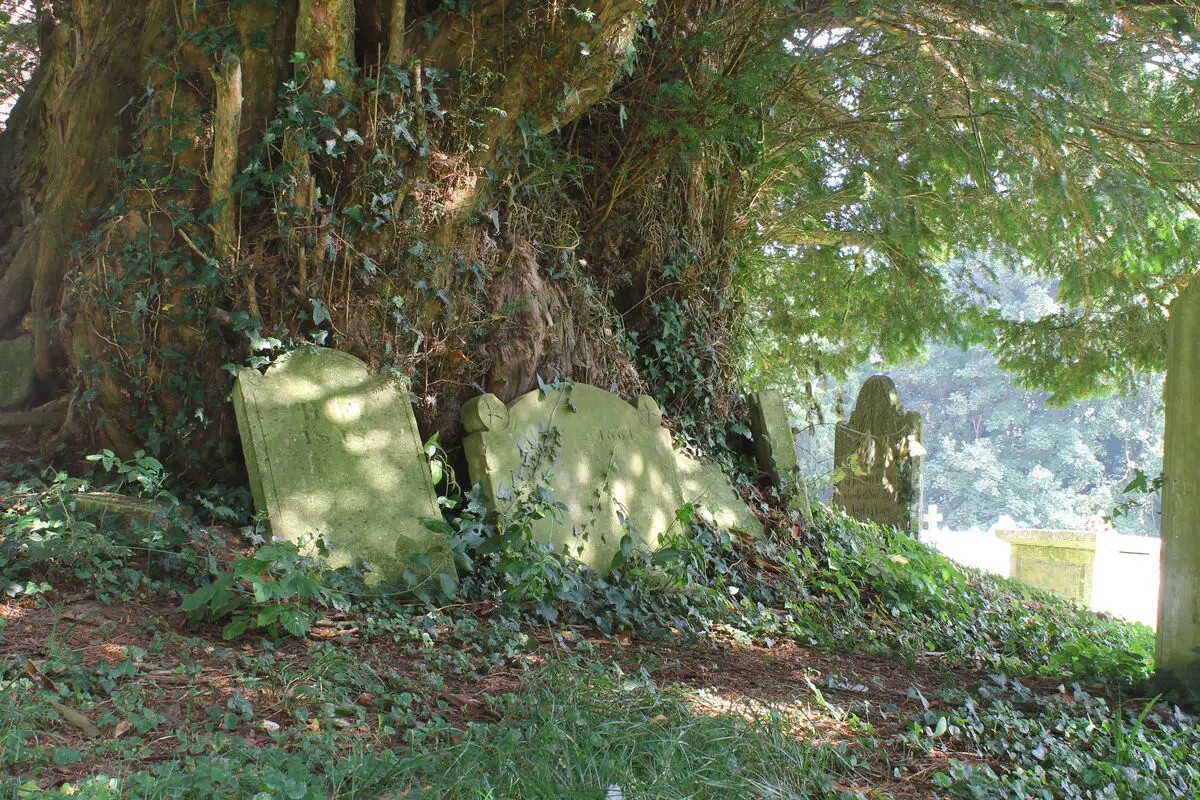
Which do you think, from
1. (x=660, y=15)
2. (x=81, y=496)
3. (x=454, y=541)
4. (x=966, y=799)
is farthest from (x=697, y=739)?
(x=660, y=15)

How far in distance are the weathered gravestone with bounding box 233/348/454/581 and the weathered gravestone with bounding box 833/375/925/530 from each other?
564 centimetres

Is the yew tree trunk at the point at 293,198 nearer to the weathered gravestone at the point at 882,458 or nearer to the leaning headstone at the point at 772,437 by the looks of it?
the leaning headstone at the point at 772,437

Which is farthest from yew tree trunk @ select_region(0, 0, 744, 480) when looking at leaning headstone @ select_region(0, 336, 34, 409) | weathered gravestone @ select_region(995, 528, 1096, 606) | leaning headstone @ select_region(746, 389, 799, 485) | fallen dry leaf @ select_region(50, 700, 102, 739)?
weathered gravestone @ select_region(995, 528, 1096, 606)

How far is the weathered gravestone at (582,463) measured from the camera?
539cm

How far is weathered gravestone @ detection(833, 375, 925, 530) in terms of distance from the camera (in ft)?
31.7

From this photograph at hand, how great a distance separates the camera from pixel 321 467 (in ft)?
15.7

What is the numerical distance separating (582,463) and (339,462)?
5.28ft

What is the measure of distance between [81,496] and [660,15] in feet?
16.1

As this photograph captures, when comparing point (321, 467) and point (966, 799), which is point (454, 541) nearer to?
point (321, 467)

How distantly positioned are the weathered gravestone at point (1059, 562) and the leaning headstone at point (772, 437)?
6.90 metres

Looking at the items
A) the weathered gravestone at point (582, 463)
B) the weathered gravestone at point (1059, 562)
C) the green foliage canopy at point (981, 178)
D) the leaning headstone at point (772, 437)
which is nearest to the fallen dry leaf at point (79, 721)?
the weathered gravestone at point (582, 463)

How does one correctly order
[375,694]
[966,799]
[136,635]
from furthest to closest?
[136,635] → [375,694] → [966,799]

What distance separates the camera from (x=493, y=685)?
358 cm

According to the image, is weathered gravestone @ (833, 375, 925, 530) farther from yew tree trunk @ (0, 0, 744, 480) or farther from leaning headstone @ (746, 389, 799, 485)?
yew tree trunk @ (0, 0, 744, 480)
